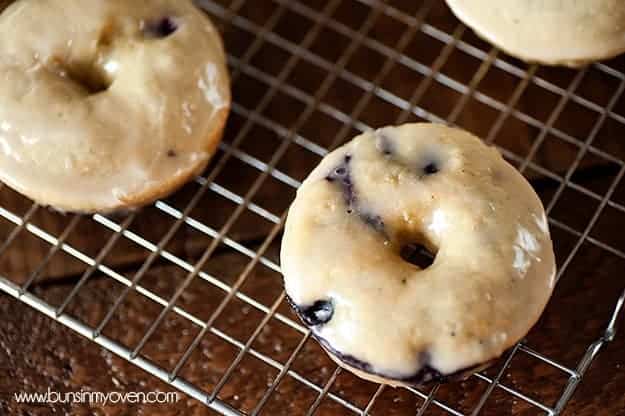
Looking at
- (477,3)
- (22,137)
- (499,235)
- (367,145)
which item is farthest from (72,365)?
(477,3)

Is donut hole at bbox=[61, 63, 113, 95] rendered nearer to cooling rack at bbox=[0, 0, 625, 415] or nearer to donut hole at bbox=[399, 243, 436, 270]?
cooling rack at bbox=[0, 0, 625, 415]

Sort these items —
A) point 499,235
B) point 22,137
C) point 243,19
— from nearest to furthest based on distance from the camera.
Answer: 1. point 499,235
2. point 22,137
3. point 243,19

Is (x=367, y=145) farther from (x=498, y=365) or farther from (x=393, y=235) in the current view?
(x=498, y=365)

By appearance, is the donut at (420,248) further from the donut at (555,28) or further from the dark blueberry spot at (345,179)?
the donut at (555,28)

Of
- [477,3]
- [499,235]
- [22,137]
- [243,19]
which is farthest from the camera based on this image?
[243,19]

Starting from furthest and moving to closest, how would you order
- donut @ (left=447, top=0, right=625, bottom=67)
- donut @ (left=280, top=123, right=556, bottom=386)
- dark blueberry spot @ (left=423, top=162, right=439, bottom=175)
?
donut @ (left=447, top=0, right=625, bottom=67) < dark blueberry spot @ (left=423, top=162, right=439, bottom=175) < donut @ (left=280, top=123, right=556, bottom=386)

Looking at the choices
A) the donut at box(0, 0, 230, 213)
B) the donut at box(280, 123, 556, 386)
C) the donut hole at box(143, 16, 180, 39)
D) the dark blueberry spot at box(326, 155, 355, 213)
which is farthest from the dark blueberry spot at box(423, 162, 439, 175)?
the donut hole at box(143, 16, 180, 39)

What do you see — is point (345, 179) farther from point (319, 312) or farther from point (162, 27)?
point (162, 27)
